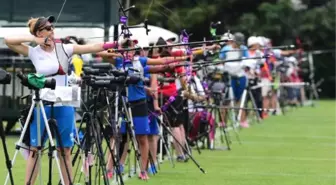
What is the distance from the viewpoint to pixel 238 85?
22.7m

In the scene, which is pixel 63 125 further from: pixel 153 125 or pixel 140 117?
pixel 153 125

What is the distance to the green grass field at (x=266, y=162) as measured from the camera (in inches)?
517

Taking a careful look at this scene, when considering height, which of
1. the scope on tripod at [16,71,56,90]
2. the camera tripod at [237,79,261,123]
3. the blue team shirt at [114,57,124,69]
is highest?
the blue team shirt at [114,57,124,69]

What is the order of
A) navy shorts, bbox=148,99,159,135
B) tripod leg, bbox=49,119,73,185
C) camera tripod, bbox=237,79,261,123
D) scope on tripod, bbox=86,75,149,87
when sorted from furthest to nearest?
camera tripod, bbox=237,79,261,123, navy shorts, bbox=148,99,159,135, scope on tripod, bbox=86,75,149,87, tripod leg, bbox=49,119,73,185

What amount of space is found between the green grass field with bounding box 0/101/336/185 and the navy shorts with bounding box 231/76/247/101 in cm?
84

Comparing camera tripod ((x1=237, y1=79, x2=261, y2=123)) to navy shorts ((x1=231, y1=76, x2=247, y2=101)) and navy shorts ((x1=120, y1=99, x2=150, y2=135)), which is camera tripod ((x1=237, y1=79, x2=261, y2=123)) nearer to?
navy shorts ((x1=231, y1=76, x2=247, y2=101))

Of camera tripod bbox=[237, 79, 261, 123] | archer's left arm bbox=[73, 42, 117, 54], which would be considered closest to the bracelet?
archer's left arm bbox=[73, 42, 117, 54]

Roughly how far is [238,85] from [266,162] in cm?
732

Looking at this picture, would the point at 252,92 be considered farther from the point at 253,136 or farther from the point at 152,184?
the point at 152,184

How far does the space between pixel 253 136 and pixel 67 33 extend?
416 centimetres

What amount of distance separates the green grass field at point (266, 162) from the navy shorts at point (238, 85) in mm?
840

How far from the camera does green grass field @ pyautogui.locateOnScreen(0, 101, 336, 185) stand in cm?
1312

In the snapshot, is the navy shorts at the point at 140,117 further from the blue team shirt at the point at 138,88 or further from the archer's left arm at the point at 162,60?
the archer's left arm at the point at 162,60

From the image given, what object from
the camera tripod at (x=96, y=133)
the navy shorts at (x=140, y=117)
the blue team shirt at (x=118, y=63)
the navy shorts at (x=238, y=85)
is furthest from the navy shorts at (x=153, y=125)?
the navy shorts at (x=238, y=85)
